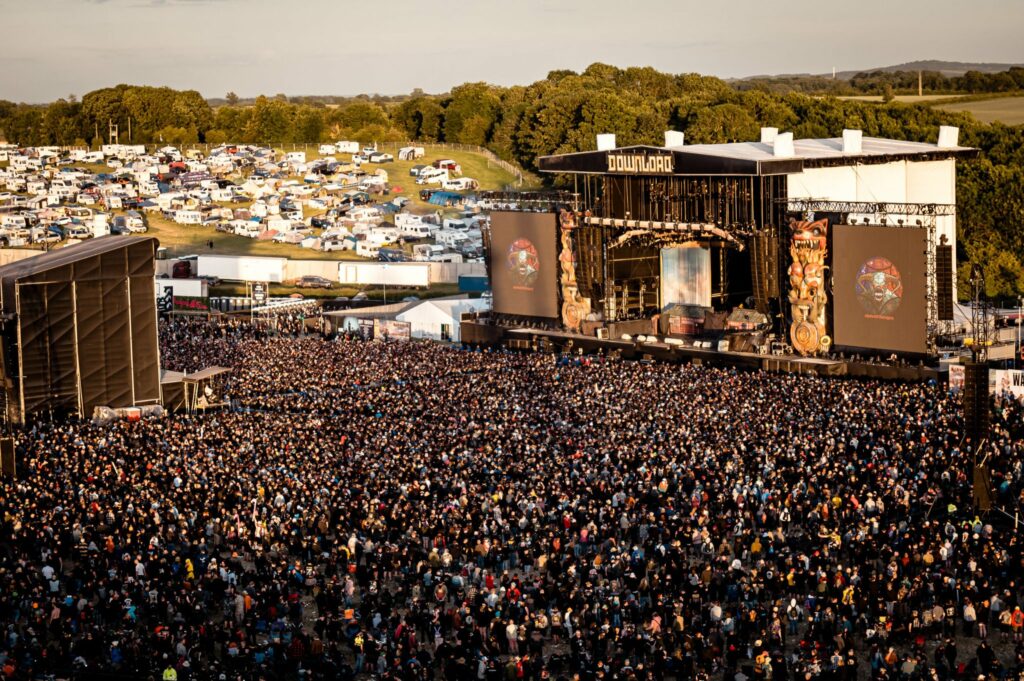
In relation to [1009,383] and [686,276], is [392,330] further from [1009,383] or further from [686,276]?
[1009,383]

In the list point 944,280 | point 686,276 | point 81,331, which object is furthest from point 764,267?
point 81,331

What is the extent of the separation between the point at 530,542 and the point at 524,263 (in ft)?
97.1

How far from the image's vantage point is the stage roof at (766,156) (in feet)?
153

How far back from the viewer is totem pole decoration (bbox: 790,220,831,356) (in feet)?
145

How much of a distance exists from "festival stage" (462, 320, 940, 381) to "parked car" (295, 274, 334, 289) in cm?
2353

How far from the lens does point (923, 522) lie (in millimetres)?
26281

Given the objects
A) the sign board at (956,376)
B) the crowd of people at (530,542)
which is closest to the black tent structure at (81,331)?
the crowd of people at (530,542)

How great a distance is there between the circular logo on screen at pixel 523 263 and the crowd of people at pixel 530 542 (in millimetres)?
16091

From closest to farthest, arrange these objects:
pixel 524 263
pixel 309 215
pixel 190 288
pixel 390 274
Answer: pixel 524 263, pixel 190 288, pixel 390 274, pixel 309 215

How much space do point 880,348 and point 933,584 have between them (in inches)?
819

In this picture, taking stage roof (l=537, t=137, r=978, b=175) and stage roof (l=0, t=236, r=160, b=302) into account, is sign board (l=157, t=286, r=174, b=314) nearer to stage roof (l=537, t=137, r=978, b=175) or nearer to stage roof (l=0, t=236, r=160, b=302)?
stage roof (l=0, t=236, r=160, b=302)

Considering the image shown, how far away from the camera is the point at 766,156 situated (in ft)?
158

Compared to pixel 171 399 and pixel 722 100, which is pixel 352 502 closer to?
pixel 171 399

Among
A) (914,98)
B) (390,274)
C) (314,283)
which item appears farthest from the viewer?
(914,98)
